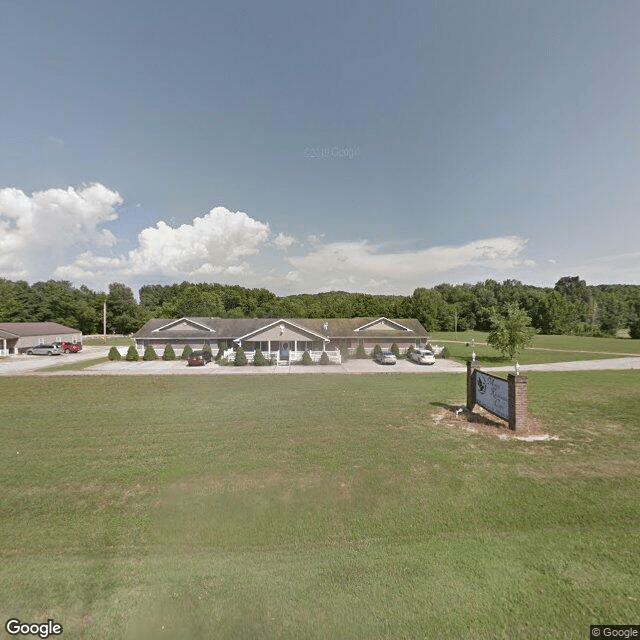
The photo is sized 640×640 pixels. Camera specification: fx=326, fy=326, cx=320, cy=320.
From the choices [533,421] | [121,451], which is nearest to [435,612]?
[121,451]

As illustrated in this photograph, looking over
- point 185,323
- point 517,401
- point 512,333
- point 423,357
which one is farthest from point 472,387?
point 185,323

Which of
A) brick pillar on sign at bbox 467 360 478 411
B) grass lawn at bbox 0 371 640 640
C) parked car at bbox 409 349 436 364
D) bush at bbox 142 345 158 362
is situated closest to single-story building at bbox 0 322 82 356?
bush at bbox 142 345 158 362

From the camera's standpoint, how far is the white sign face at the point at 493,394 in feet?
39.3

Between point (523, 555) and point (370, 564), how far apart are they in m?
2.55

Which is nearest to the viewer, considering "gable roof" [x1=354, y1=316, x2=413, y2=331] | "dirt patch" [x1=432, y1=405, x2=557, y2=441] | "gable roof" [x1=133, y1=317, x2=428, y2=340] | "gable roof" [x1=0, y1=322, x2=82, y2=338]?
"dirt patch" [x1=432, y1=405, x2=557, y2=441]

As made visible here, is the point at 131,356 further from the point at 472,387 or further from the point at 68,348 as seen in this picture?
the point at 472,387

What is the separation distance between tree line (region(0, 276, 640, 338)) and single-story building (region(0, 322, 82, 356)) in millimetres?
20996

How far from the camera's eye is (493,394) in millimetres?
12695

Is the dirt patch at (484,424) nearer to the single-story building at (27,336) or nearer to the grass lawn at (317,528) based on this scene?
the grass lawn at (317,528)

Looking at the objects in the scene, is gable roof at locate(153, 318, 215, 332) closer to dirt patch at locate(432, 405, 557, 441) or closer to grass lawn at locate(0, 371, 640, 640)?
grass lawn at locate(0, 371, 640, 640)

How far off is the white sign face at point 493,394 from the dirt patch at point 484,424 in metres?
0.45

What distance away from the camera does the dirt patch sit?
36.4 ft

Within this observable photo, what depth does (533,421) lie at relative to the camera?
1244 cm

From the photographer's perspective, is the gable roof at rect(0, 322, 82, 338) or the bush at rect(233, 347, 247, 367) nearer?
the bush at rect(233, 347, 247, 367)
